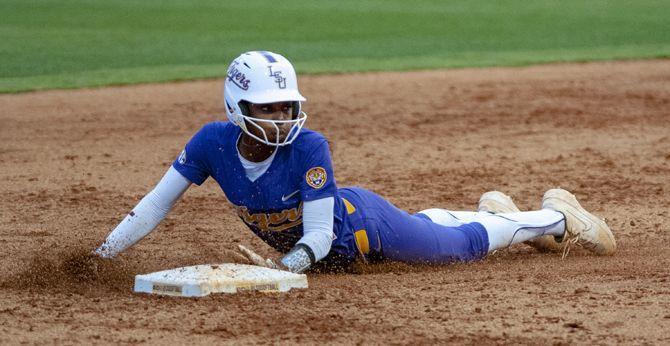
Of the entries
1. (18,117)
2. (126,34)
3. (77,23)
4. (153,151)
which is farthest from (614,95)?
(77,23)

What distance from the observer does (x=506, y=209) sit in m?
6.29

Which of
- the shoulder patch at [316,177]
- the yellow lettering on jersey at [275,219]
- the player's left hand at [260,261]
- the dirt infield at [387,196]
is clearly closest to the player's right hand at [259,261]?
the player's left hand at [260,261]

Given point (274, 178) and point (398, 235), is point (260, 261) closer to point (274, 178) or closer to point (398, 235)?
point (274, 178)

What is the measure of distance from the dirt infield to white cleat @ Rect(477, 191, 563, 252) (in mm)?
64

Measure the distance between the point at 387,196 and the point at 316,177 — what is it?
2719mm

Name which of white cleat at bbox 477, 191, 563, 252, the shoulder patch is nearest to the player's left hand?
the shoulder patch

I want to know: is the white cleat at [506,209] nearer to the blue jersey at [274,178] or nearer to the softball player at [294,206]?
the softball player at [294,206]

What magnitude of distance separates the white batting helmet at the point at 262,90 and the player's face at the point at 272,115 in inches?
0.8

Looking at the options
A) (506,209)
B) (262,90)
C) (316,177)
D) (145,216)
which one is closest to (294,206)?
(316,177)

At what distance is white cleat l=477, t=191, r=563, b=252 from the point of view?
6047 mm

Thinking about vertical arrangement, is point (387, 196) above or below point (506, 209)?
below

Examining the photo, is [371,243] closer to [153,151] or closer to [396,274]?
[396,274]

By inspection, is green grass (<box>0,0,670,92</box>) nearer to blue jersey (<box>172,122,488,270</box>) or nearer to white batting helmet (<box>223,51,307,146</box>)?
blue jersey (<box>172,122,488,270</box>)

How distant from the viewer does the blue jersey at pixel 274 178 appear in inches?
197
